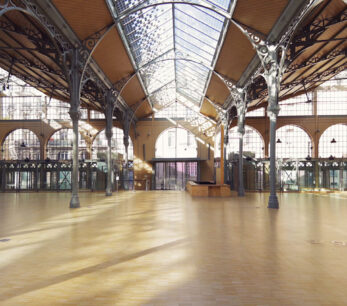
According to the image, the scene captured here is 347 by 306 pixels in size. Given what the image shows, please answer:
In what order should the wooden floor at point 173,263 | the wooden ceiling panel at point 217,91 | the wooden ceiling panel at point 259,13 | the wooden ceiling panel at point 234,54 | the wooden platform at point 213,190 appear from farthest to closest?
the wooden ceiling panel at point 217,91 < the wooden platform at point 213,190 < the wooden ceiling panel at point 234,54 < the wooden ceiling panel at point 259,13 < the wooden floor at point 173,263

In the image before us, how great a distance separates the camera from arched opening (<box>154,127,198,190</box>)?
3441 centimetres

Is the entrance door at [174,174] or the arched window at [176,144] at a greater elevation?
the arched window at [176,144]

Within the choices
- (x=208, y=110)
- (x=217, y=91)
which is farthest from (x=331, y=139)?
(x=217, y=91)

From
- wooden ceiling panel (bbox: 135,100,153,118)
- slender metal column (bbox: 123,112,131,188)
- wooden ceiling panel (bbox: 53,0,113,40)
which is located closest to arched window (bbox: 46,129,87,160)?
wooden ceiling panel (bbox: 135,100,153,118)

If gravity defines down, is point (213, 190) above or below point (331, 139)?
below

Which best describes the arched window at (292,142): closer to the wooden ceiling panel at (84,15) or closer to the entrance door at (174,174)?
the entrance door at (174,174)

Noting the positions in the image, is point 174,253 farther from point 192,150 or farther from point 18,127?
point 18,127

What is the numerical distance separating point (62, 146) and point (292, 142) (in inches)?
1023

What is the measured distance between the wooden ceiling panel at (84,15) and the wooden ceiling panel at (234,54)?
6109mm

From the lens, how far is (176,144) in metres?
34.8

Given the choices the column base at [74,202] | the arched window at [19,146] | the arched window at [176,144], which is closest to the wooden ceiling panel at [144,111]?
the arched window at [176,144]

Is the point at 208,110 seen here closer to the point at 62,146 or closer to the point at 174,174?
the point at 174,174

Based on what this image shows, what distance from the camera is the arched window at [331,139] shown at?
105ft

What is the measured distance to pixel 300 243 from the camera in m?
6.79
